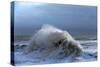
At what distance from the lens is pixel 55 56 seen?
224cm

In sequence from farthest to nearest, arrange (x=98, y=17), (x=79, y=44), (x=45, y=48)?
(x=98, y=17) → (x=79, y=44) → (x=45, y=48)

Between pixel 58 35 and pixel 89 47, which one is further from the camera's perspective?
pixel 89 47

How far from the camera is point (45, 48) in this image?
86.9 inches

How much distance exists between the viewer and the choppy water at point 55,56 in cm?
209

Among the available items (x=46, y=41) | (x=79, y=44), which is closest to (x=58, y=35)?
(x=46, y=41)

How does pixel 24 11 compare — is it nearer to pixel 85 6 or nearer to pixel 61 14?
pixel 61 14

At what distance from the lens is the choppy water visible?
2092 mm

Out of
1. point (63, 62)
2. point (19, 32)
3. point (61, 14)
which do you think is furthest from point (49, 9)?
point (63, 62)

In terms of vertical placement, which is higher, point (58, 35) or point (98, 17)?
point (98, 17)

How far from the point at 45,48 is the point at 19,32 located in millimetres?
354

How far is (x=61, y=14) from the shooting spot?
2328 millimetres
